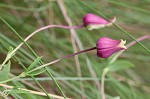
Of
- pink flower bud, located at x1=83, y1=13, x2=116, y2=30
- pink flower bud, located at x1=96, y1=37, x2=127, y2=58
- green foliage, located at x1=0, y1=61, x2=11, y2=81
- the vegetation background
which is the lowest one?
green foliage, located at x1=0, y1=61, x2=11, y2=81

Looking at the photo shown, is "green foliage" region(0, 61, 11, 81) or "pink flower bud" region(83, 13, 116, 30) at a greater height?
"pink flower bud" region(83, 13, 116, 30)

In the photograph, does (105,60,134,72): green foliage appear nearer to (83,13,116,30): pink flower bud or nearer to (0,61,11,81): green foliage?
(83,13,116,30): pink flower bud

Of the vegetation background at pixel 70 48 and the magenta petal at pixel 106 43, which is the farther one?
the vegetation background at pixel 70 48

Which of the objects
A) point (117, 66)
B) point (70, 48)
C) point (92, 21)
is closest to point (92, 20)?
point (92, 21)

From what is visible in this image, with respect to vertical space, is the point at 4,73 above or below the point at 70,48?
below

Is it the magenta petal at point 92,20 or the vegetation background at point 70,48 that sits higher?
the vegetation background at point 70,48

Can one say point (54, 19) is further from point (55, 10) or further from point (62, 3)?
point (62, 3)

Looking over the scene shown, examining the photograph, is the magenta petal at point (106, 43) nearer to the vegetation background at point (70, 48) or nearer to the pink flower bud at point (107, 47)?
the pink flower bud at point (107, 47)

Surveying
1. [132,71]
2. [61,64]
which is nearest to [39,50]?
[61,64]

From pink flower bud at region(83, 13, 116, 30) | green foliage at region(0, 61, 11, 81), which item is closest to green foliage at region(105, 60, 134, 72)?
pink flower bud at region(83, 13, 116, 30)

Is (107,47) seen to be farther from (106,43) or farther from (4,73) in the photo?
(4,73)

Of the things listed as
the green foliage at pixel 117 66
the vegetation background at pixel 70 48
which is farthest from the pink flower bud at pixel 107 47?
the vegetation background at pixel 70 48
